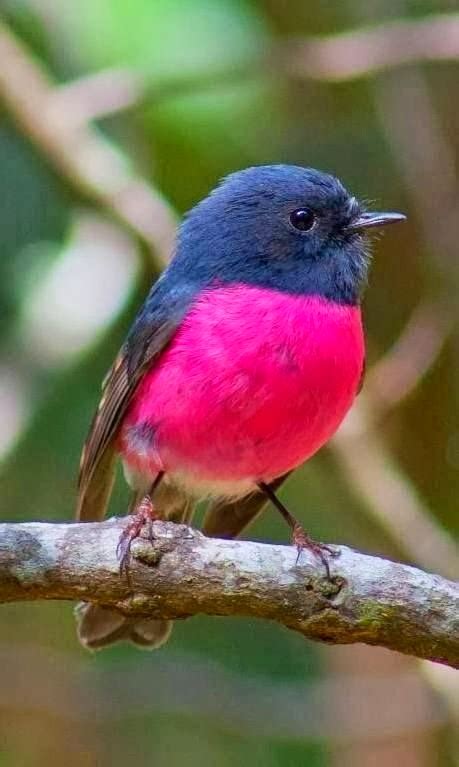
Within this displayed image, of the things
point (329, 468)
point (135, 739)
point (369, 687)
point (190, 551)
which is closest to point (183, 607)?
point (190, 551)

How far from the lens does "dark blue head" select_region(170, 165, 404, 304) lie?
4324 millimetres

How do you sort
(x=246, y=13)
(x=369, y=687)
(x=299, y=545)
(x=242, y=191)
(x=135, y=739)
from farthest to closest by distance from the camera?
1. (x=135, y=739)
2. (x=369, y=687)
3. (x=246, y=13)
4. (x=242, y=191)
5. (x=299, y=545)

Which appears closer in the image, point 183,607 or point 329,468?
point 183,607

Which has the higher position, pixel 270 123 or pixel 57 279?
pixel 270 123

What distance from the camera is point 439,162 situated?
20.7ft

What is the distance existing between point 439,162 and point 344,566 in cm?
332

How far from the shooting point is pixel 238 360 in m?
4.02

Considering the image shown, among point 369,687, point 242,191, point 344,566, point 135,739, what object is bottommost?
point 135,739

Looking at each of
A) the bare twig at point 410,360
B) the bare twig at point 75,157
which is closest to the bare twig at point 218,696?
the bare twig at point 410,360

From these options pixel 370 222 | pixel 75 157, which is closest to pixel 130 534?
pixel 370 222

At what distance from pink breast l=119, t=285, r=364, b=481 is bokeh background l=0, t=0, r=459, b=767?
1308mm

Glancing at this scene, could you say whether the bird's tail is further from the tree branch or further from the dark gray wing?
the tree branch

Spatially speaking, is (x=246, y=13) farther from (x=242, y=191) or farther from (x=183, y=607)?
(x=183, y=607)

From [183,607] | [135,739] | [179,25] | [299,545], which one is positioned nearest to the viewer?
[183,607]
